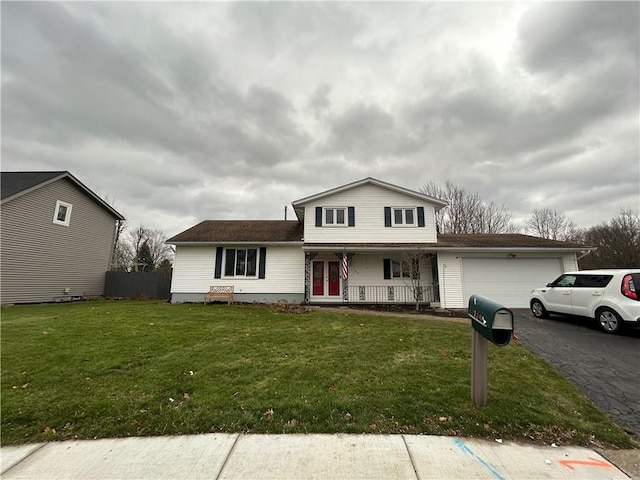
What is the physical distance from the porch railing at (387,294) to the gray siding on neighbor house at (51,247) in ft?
53.6

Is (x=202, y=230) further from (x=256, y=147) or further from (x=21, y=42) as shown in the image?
(x=21, y=42)

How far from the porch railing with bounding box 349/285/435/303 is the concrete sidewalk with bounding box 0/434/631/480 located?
10.9m

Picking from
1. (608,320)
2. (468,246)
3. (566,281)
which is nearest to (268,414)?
(608,320)

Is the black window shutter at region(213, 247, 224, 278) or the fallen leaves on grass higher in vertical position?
the black window shutter at region(213, 247, 224, 278)

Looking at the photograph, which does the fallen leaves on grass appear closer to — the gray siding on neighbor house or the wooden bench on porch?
the wooden bench on porch

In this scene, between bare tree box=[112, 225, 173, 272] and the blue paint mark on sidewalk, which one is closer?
the blue paint mark on sidewalk

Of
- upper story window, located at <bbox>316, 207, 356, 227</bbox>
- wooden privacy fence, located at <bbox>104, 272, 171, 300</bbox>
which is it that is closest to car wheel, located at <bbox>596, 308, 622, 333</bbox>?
upper story window, located at <bbox>316, 207, 356, 227</bbox>

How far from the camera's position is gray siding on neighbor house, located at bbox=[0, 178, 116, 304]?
42.5 feet

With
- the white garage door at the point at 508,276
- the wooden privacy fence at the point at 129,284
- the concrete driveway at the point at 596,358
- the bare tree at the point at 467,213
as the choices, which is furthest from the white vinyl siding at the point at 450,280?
the wooden privacy fence at the point at 129,284

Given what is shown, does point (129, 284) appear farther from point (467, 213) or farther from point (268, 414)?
point (467, 213)

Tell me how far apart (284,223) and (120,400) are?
47.4ft

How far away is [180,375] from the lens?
425cm

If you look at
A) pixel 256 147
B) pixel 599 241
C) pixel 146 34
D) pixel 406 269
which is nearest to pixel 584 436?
pixel 406 269

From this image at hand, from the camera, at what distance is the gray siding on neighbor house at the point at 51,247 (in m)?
13.0
